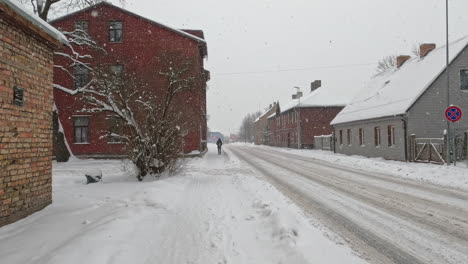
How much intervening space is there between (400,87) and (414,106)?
3805mm

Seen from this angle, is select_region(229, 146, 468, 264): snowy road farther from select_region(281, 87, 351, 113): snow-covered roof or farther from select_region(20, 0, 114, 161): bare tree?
select_region(281, 87, 351, 113): snow-covered roof

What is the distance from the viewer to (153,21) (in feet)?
84.2

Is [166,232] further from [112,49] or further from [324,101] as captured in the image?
[324,101]

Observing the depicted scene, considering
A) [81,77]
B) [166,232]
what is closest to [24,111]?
[166,232]

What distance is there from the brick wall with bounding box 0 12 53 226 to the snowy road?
5.57 meters

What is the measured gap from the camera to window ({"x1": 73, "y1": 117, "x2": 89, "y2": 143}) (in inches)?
1013

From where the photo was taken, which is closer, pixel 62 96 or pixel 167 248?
pixel 167 248

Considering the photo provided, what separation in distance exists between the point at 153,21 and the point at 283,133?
34341 mm

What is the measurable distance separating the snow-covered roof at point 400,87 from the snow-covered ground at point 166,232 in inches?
659

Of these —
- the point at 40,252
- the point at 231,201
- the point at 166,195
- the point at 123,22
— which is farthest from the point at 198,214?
the point at 123,22

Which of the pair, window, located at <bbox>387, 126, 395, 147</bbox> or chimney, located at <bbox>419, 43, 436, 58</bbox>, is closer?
window, located at <bbox>387, 126, 395, 147</bbox>

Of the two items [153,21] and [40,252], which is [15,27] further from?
[153,21]

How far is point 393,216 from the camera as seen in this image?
628 cm

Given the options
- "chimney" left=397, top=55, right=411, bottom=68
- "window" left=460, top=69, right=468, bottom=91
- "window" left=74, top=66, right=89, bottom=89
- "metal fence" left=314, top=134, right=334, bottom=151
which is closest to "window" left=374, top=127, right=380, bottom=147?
"window" left=460, top=69, right=468, bottom=91
